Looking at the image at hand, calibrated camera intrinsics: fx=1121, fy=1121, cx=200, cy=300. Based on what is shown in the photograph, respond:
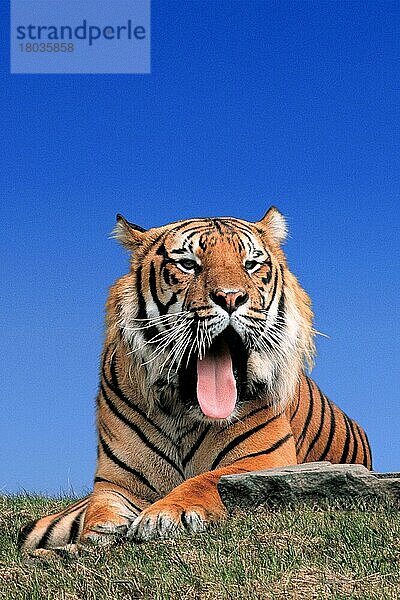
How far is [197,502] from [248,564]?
0.65 m

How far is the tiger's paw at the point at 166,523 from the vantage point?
5.89 metres

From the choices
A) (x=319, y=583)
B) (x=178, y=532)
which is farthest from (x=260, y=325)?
(x=319, y=583)

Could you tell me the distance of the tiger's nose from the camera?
6203 mm

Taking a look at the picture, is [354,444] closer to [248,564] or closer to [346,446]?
[346,446]

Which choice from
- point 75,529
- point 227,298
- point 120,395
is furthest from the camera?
point 120,395

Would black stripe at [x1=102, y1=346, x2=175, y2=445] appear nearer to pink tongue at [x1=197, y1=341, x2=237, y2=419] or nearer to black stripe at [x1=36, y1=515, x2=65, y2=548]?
pink tongue at [x1=197, y1=341, x2=237, y2=419]

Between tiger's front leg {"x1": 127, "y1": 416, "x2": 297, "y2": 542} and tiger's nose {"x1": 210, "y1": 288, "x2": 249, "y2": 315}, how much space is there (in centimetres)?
96

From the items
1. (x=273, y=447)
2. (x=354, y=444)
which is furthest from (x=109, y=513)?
(x=354, y=444)

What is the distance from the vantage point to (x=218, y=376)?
6.52m

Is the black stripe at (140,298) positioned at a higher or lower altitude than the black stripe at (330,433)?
higher

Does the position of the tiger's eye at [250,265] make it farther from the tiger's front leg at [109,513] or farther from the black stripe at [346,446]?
the black stripe at [346,446]

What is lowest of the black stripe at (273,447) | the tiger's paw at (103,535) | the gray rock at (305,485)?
the tiger's paw at (103,535)

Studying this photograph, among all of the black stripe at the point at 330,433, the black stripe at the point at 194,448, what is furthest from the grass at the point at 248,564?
the black stripe at the point at 330,433

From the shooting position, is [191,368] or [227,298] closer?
[227,298]
